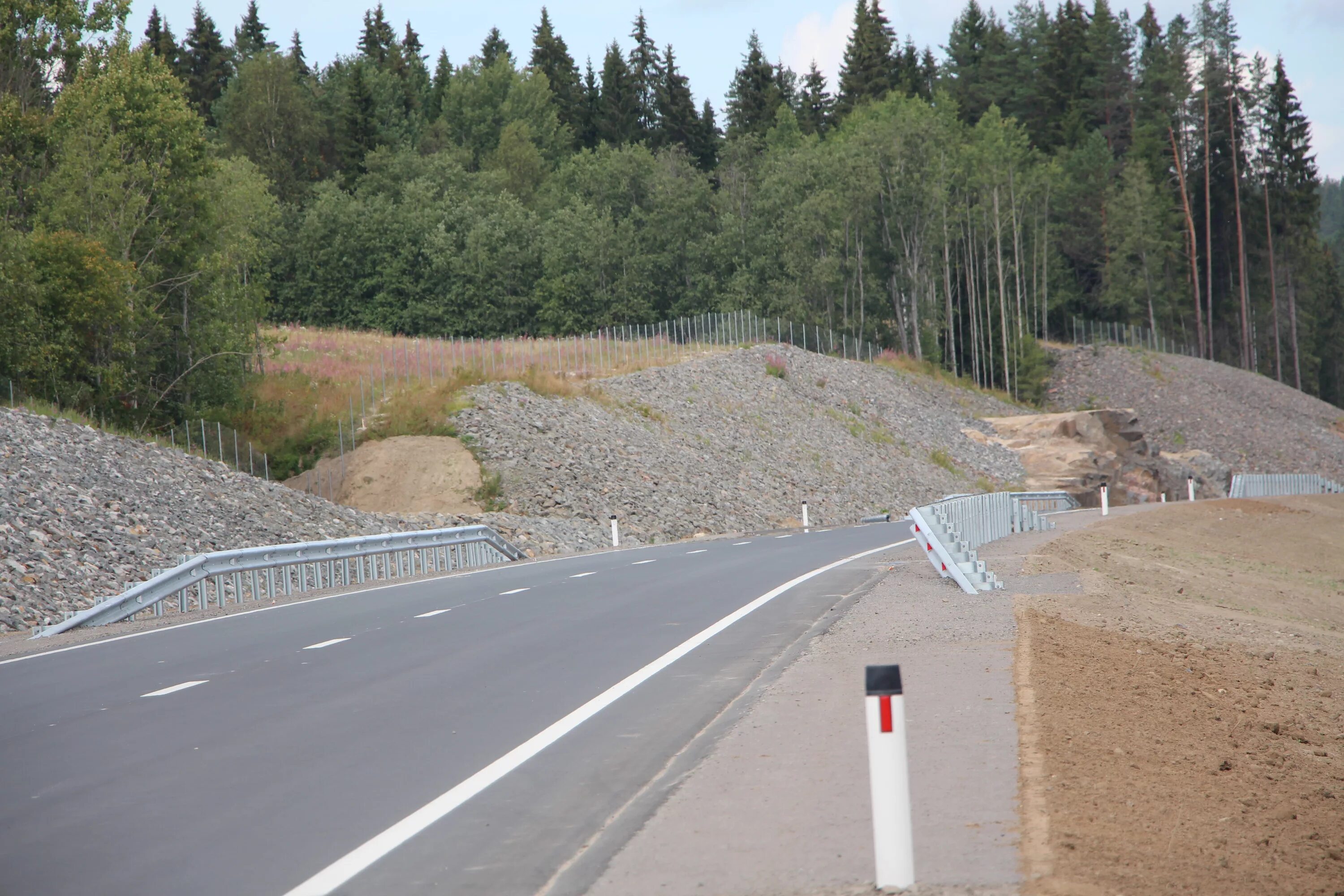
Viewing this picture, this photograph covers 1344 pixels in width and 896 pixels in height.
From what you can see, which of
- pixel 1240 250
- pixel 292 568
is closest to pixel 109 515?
pixel 292 568

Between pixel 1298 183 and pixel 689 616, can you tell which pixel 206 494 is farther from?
pixel 1298 183

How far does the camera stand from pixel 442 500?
3622 centimetres

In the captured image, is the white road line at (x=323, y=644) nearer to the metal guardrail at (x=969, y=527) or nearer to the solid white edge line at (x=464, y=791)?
the solid white edge line at (x=464, y=791)

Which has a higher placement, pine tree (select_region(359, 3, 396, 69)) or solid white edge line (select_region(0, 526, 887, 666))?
pine tree (select_region(359, 3, 396, 69))

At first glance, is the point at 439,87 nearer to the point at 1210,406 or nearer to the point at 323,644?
the point at 1210,406

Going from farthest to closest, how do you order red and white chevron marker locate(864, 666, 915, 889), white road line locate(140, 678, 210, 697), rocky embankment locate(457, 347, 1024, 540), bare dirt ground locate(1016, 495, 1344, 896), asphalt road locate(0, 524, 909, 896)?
1. rocky embankment locate(457, 347, 1024, 540)
2. white road line locate(140, 678, 210, 697)
3. asphalt road locate(0, 524, 909, 896)
4. bare dirt ground locate(1016, 495, 1344, 896)
5. red and white chevron marker locate(864, 666, 915, 889)

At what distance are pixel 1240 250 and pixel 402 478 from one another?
3365 inches

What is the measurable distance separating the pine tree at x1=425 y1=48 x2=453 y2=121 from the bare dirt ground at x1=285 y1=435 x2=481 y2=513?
89733 mm

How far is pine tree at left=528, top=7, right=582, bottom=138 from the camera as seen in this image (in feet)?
418

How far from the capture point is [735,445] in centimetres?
4962

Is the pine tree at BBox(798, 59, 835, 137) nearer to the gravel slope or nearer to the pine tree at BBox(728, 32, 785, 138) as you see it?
the pine tree at BBox(728, 32, 785, 138)

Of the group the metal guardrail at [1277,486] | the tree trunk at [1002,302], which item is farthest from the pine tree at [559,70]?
the metal guardrail at [1277,486]

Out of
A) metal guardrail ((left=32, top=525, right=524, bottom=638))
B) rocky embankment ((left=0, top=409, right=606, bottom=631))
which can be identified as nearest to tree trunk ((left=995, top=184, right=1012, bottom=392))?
metal guardrail ((left=32, top=525, right=524, bottom=638))

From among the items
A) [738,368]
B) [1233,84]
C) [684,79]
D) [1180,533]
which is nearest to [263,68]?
[684,79]
